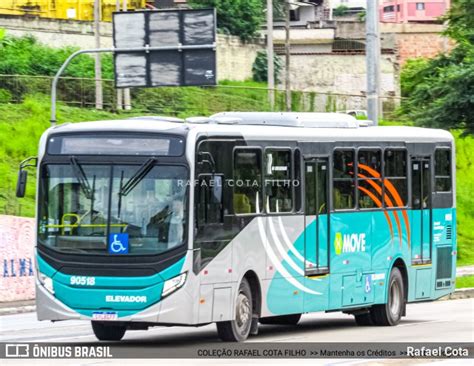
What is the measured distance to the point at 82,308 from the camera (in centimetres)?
1809

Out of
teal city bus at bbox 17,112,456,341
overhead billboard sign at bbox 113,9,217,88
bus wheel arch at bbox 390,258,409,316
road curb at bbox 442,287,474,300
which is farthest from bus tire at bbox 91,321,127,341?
overhead billboard sign at bbox 113,9,217,88

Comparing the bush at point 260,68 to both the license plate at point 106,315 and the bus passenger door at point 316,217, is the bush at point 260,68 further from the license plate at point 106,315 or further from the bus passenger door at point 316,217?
the license plate at point 106,315

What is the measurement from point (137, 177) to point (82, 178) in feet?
2.51

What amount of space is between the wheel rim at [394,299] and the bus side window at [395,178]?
1.40 meters

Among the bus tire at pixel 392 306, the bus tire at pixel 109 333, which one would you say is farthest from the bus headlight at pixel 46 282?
the bus tire at pixel 392 306

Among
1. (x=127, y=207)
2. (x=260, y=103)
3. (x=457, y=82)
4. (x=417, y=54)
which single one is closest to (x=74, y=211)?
(x=127, y=207)

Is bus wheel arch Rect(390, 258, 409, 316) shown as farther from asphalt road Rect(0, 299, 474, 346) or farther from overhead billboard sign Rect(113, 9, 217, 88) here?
overhead billboard sign Rect(113, 9, 217, 88)

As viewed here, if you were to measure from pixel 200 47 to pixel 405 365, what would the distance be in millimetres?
19911

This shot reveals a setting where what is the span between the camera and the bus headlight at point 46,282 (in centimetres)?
1833

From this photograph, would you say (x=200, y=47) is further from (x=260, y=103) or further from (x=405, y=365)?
(x=260, y=103)

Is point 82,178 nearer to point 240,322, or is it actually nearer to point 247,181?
point 247,181

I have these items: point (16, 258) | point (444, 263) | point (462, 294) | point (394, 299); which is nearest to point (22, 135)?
point (16, 258)

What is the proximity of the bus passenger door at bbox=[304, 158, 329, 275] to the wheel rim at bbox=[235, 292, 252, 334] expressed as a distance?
2026 millimetres

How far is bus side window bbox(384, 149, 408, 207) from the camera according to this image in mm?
23969
